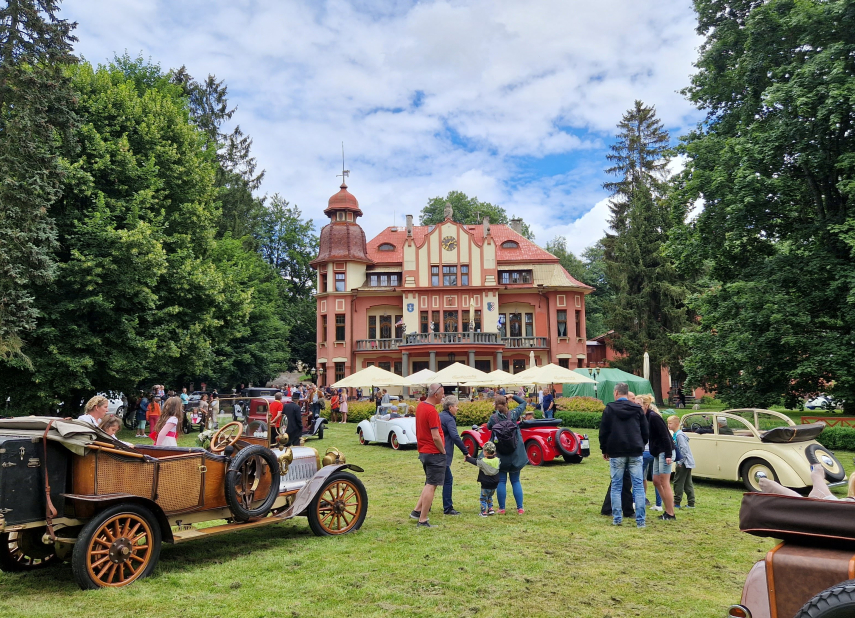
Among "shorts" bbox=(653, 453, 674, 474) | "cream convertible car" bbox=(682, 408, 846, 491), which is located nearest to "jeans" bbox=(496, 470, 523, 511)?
"shorts" bbox=(653, 453, 674, 474)

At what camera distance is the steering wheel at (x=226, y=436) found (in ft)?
24.0

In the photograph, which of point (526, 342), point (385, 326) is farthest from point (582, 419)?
point (385, 326)

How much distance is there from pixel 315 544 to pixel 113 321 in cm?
1597

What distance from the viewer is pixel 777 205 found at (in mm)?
19047

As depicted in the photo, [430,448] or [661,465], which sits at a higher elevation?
[430,448]

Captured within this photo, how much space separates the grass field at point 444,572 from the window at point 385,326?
3682cm

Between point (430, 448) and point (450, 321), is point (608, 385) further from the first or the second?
point (430, 448)

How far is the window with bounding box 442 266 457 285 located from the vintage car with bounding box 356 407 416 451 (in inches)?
1005

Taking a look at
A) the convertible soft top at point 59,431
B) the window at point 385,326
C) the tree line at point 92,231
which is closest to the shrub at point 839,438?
the convertible soft top at point 59,431

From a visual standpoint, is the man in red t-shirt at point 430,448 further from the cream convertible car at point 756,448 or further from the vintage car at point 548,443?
the vintage car at point 548,443

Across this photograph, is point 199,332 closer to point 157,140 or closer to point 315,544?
point 157,140

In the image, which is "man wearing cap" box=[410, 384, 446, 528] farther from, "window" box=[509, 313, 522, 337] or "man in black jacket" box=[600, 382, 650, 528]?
"window" box=[509, 313, 522, 337]

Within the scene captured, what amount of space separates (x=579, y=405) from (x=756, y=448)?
14224 mm

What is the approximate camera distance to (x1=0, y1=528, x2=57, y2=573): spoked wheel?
19.3 feet
